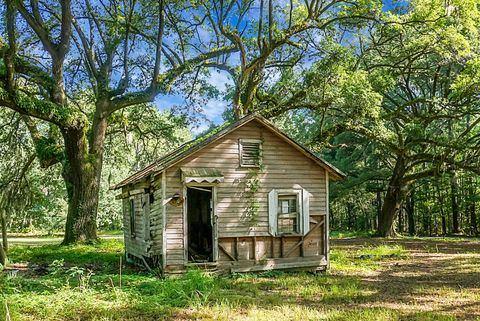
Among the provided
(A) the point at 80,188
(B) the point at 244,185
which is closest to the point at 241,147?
(B) the point at 244,185

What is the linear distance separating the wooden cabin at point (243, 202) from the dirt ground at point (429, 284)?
2442mm

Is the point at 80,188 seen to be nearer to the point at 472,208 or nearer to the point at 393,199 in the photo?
the point at 393,199

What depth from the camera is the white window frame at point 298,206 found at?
14.3m

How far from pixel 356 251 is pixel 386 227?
1112 centimetres

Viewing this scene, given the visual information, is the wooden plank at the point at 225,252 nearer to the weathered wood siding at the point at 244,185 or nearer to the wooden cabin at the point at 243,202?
the wooden cabin at the point at 243,202

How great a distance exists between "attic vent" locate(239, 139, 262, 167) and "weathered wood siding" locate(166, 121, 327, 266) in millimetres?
141

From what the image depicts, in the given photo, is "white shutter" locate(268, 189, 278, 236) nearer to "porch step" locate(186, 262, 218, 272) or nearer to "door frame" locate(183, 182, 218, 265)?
"door frame" locate(183, 182, 218, 265)

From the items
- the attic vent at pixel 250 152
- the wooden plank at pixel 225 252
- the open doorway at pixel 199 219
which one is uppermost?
the attic vent at pixel 250 152

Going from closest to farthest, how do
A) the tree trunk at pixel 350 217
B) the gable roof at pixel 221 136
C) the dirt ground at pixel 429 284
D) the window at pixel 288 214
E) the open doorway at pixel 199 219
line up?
the dirt ground at pixel 429 284 → the gable roof at pixel 221 136 → the window at pixel 288 214 → the open doorway at pixel 199 219 → the tree trunk at pixel 350 217

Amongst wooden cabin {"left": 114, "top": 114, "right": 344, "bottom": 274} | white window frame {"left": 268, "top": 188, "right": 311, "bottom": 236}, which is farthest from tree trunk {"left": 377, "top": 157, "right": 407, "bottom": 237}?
white window frame {"left": 268, "top": 188, "right": 311, "bottom": 236}

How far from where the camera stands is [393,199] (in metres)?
30.5

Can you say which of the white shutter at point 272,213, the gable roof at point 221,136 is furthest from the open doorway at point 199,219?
the white shutter at point 272,213

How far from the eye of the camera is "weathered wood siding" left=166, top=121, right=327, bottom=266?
1327 cm

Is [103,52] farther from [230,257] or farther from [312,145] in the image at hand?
[230,257]
